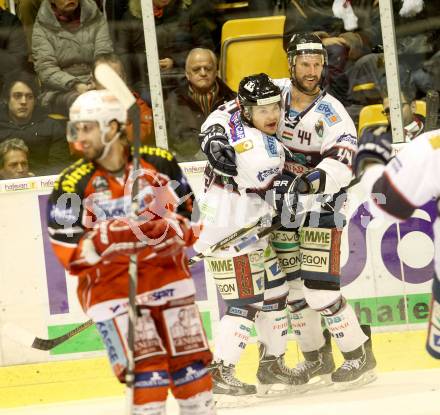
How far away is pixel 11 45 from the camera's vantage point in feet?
21.0

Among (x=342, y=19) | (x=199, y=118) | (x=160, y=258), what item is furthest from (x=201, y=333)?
(x=342, y=19)

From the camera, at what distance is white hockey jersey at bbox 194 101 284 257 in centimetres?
534

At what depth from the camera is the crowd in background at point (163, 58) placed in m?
6.36

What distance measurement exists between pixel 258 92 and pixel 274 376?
4.76ft

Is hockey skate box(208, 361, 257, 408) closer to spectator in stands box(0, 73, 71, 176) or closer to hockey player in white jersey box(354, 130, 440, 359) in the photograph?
spectator in stands box(0, 73, 71, 176)

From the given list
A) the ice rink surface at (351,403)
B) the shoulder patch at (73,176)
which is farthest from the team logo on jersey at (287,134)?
the shoulder patch at (73,176)

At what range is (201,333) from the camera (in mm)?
3998

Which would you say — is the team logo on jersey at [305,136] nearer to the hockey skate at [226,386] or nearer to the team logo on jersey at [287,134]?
the team logo on jersey at [287,134]

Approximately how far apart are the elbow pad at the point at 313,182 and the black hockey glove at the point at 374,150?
1457 mm

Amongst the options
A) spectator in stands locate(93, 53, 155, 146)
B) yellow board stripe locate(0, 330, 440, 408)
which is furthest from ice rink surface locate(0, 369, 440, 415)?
spectator in stands locate(93, 53, 155, 146)

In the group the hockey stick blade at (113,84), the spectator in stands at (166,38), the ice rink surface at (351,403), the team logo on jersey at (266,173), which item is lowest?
the ice rink surface at (351,403)

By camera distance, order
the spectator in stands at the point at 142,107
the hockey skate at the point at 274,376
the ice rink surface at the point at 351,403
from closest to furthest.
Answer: the ice rink surface at the point at 351,403 → the hockey skate at the point at 274,376 → the spectator in stands at the point at 142,107

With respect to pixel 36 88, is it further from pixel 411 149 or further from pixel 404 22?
pixel 411 149

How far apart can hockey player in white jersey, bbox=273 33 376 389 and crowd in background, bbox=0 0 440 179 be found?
3.06 ft
